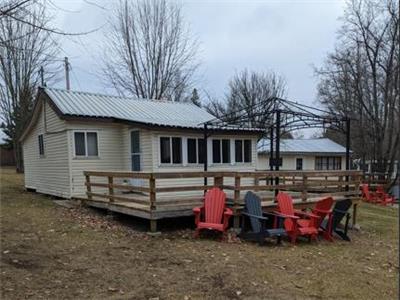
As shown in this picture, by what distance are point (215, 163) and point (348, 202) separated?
5885 millimetres

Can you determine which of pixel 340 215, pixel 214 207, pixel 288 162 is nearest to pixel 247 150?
pixel 340 215

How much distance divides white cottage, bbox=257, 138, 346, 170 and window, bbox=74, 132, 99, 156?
18.6m

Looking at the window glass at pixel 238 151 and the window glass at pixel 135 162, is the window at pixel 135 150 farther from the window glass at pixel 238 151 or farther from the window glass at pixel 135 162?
the window glass at pixel 238 151

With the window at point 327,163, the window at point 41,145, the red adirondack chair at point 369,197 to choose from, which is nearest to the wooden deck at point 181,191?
the window at point 41,145

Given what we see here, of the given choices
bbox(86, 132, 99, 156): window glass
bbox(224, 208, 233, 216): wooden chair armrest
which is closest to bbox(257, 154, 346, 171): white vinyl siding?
bbox(86, 132, 99, 156): window glass

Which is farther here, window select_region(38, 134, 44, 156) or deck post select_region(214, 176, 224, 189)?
window select_region(38, 134, 44, 156)

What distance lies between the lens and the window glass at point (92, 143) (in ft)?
44.7

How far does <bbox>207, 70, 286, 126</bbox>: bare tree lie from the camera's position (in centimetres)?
3769

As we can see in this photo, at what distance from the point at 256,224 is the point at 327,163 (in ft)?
90.0

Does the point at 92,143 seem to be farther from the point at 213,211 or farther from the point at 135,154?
the point at 213,211

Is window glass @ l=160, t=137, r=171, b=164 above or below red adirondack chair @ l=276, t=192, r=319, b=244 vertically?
above

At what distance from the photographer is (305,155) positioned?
32.9 metres

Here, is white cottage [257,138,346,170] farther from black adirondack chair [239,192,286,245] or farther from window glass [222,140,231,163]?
black adirondack chair [239,192,286,245]

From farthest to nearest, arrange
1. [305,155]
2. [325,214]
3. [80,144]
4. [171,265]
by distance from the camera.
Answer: [305,155] → [80,144] → [325,214] → [171,265]
